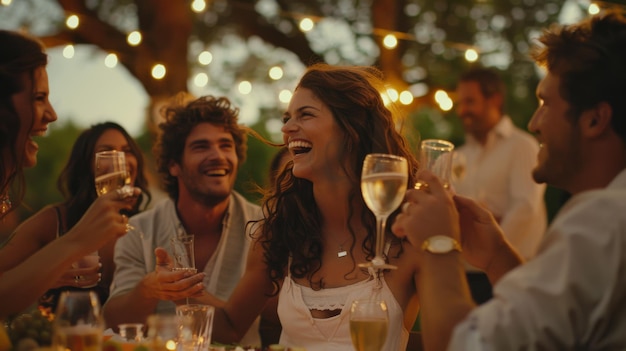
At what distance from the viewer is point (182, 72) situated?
736 centimetres

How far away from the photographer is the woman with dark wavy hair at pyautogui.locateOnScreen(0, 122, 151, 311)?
4.21m

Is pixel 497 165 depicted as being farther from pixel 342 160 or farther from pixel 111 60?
pixel 111 60

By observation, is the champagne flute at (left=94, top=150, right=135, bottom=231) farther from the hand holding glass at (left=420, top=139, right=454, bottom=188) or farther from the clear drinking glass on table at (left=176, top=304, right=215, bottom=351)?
the hand holding glass at (left=420, top=139, right=454, bottom=188)

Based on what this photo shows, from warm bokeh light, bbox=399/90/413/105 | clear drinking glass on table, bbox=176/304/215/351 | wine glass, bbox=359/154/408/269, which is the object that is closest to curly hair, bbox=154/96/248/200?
clear drinking glass on table, bbox=176/304/215/351

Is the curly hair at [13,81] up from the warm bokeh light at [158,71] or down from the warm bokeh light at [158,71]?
down

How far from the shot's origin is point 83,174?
4.48 metres

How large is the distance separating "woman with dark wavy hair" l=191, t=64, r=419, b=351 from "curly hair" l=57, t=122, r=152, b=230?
1.27 metres

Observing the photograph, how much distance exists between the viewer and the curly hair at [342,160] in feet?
10.3

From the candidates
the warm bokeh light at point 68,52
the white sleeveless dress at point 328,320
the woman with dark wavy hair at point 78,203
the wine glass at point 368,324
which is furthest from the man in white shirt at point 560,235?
the warm bokeh light at point 68,52

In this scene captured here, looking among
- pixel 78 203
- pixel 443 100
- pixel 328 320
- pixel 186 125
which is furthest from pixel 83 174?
pixel 443 100

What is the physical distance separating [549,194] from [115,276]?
4.93 meters

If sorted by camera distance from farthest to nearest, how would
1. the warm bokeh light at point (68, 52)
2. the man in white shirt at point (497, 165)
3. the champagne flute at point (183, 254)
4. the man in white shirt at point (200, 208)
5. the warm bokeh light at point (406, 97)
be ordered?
the warm bokeh light at point (68, 52) → the warm bokeh light at point (406, 97) → the man in white shirt at point (497, 165) → the man in white shirt at point (200, 208) → the champagne flute at point (183, 254)

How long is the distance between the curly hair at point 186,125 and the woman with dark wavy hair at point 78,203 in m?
0.15

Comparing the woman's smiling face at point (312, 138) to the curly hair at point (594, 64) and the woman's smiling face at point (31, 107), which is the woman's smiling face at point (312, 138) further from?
the curly hair at point (594, 64)
